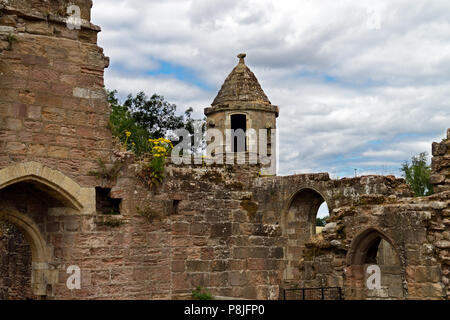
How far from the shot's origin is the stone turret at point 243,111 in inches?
893

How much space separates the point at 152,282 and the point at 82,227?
176 centimetres

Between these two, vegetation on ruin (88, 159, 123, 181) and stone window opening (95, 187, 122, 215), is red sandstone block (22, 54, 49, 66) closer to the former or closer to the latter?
vegetation on ruin (88, 159, 123, 181)

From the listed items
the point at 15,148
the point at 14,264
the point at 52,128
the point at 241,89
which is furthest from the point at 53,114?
the point at 241,89

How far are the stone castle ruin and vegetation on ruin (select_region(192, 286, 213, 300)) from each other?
0.11 metres

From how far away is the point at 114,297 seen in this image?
11047 millimetres

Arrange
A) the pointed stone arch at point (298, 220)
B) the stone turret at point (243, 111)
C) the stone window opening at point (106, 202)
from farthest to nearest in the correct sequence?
the stone turret at point (243, 111) < the pointed stone arch at point (298, 220) < the stone window opening at point (106, 202)

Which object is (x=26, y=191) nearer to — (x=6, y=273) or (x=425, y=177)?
(x=6, y=273)

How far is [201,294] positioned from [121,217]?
2.38 m

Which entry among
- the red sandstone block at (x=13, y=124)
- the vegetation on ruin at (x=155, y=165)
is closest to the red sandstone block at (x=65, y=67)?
the red sandstone block at (x=13, y=124)

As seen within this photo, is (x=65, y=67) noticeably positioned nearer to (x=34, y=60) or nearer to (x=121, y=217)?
(x=34, y=60)

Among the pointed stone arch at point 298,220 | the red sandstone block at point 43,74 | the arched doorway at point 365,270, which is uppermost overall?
the red sandstone block at point 43,74

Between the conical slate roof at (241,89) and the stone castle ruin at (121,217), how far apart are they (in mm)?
9075

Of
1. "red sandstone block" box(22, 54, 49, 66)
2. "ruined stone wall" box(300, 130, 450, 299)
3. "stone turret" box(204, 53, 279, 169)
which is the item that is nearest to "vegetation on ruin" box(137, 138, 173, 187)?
"red sandstone block" box(22, 54, 49, 66)

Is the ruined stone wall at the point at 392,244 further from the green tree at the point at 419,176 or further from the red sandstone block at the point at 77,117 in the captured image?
the green tree at the point at 419,176
